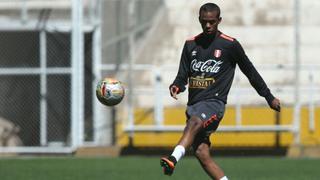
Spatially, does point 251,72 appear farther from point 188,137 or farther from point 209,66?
point 188,137

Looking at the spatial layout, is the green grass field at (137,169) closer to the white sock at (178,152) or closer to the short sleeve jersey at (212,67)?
the short sleeve jersey at (212,67)

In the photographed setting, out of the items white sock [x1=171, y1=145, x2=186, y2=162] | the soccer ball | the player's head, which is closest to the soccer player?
the player's head

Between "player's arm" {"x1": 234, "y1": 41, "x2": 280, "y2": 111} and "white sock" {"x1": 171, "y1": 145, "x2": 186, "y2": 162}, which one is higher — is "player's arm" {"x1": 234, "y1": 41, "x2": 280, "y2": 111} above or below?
above

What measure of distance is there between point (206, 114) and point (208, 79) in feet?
1.32

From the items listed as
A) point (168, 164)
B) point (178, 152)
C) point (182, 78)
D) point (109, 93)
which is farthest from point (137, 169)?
point (168, 164)

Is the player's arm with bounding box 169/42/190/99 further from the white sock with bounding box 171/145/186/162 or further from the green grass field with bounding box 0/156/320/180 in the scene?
the green grass field with bounding box 0/156/320/180

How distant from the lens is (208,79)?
938 cm

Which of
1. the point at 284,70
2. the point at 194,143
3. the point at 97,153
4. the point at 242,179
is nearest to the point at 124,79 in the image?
the point at 97,153

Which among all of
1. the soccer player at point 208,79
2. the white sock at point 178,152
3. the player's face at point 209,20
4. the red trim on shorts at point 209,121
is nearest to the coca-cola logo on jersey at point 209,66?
the soccer player at point 208,79

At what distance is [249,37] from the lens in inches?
914

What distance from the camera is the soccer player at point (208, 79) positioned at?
9164 millimetres

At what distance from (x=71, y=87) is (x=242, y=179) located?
877 cm

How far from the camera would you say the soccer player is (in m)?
9.16

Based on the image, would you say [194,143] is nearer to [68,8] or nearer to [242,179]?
[242,179]
